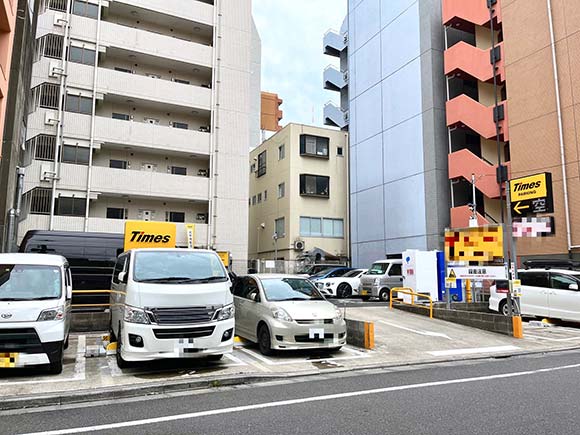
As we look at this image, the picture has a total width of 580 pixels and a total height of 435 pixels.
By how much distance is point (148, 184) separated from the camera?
2612cm

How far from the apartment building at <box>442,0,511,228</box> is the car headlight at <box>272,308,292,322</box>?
17.8 meters

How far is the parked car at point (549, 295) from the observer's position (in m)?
13.7

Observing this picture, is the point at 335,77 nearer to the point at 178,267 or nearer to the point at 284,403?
the point at 178,267

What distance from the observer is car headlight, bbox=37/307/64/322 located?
23.4 ft

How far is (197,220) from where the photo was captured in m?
28.5

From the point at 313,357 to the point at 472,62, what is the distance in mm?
22388

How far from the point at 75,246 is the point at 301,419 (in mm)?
12909

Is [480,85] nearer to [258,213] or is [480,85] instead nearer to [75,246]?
[258,213]

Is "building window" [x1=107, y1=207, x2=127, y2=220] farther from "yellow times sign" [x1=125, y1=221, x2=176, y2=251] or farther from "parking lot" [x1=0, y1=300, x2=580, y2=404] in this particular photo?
"parking lot" [x1=0, y1=300, x2=580, y2=404]

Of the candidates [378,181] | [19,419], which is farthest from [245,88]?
[19,419]

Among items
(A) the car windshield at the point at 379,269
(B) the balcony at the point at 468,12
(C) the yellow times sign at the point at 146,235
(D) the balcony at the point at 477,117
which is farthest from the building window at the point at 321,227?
(C) the yellow times sign at the point at 146,235

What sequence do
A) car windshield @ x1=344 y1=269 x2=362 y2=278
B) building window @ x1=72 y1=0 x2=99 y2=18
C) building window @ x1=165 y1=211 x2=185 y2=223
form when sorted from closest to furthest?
1. car windshield @ x1=344 y1=269 x2=362 y2=278
2. building window @ x1=72 y1=0 x2=99 y2=18
3. building window @ x1=165 y1=211 x2=185 y2=223

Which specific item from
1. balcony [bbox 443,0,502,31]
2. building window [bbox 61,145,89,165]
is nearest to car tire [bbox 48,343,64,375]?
building window [bbox 61,145,89,165]

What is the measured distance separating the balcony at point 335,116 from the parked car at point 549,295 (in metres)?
28.3
